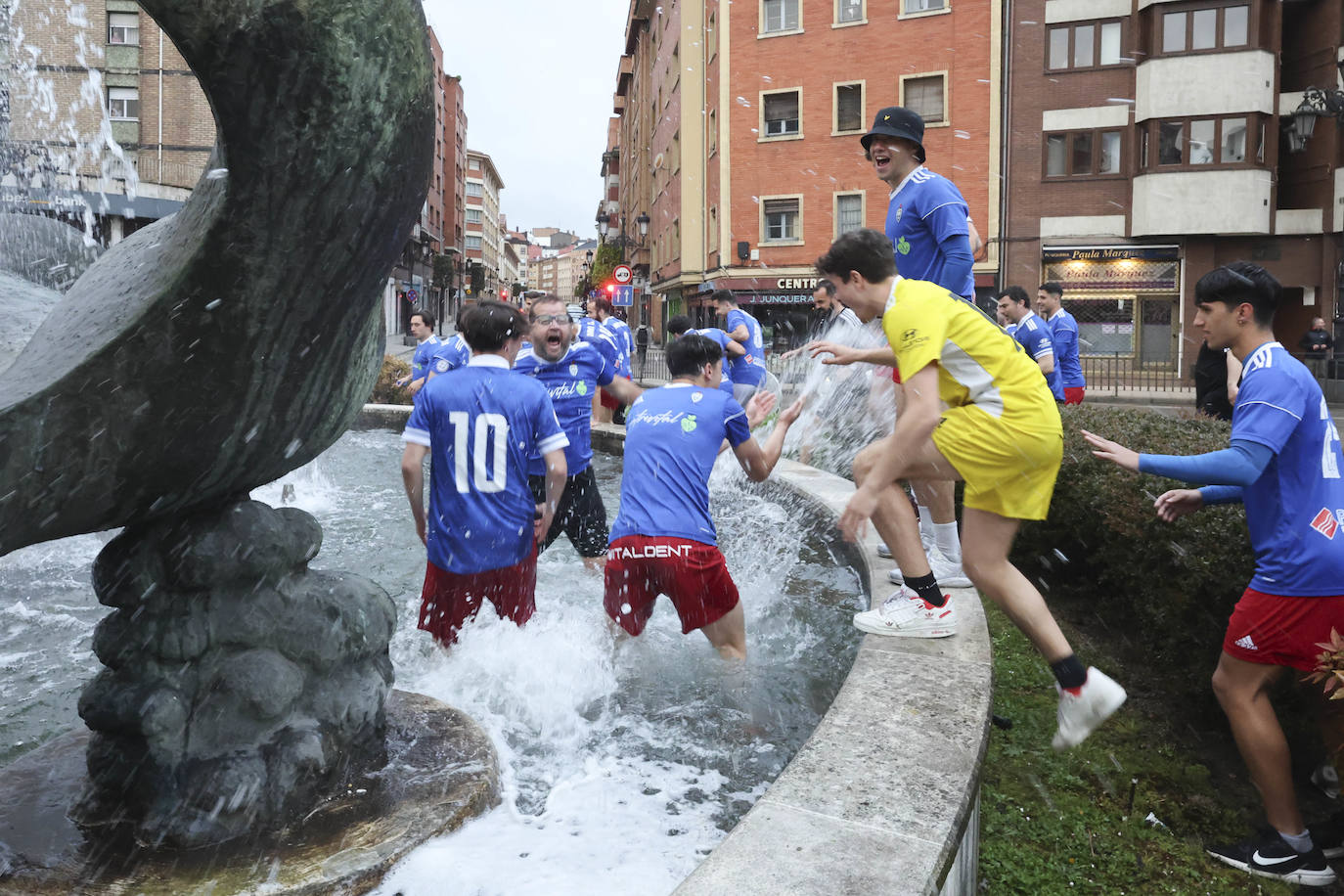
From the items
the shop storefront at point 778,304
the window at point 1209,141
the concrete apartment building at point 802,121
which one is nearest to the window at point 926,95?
the concrete apartment building at point 802,121

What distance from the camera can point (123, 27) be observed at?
30984 millimetres

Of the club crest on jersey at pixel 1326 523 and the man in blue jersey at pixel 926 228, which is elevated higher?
the man in blue jersey at pixel 926 228

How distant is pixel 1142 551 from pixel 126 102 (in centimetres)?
3565

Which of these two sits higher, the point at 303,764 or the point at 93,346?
the point at 93,346

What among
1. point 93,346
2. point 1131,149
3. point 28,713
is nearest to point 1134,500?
point 93,346

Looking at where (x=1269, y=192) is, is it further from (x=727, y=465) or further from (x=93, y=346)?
(x=93, y=346)

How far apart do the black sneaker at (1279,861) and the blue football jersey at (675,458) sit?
81.3 inches

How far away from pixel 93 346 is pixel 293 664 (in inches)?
37.4

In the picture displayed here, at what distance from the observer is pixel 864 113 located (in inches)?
1220

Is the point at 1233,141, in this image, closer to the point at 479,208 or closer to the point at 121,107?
the point at 121,107

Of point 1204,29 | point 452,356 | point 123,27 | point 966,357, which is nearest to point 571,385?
point 452,356

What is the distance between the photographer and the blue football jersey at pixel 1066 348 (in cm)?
903

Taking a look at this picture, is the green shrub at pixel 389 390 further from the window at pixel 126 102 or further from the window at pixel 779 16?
the window at pixel 126 102

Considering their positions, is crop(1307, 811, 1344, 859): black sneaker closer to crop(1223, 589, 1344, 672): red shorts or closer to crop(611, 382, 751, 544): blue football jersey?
crop(1223, 589, 1344, 672): red shorts
